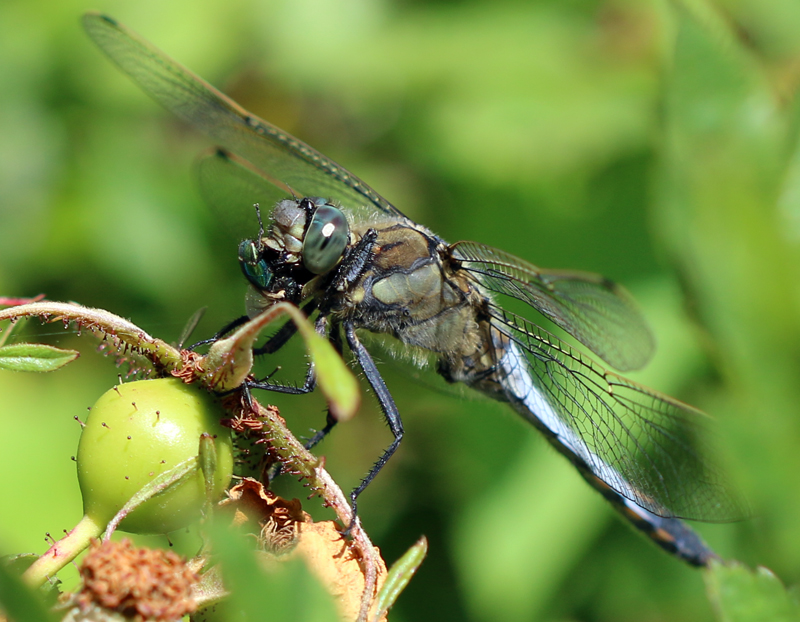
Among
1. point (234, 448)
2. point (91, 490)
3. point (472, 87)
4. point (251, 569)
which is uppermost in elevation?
point (472, 87)

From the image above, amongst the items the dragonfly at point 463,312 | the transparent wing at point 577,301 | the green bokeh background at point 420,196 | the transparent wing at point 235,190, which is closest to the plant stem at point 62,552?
the dragonfly at point 463,312

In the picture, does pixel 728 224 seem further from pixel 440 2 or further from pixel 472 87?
pixel 440 2

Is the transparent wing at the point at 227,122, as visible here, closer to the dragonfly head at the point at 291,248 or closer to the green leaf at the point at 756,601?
the dragonfly head at the point at 291,248

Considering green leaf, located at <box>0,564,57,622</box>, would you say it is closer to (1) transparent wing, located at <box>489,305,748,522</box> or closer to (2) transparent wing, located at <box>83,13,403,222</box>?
(1) transparent wing, located at <box>489,305,748,522</box>

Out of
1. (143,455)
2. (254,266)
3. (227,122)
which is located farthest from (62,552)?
(227,122)

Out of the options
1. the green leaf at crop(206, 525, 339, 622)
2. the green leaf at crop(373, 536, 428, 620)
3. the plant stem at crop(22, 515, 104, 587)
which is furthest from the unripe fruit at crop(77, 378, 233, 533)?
the green leaf at crop(206, 525, 339, 622)

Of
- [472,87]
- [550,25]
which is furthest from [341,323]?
[550,25]

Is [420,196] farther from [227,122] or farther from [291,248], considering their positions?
[291,248]
